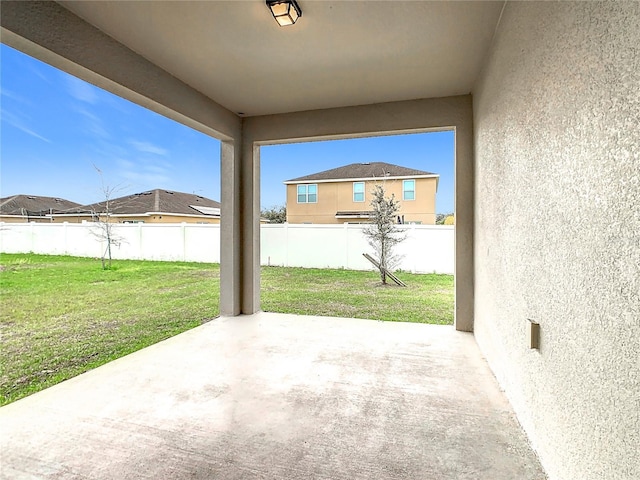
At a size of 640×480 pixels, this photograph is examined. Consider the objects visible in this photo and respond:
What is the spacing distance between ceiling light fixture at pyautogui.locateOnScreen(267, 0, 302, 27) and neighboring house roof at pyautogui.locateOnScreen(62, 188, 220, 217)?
2679mm

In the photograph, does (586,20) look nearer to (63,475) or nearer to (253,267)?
(63,475)

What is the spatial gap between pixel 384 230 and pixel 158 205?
4.40m

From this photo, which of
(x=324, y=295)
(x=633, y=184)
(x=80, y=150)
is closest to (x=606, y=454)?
(x=633, y=184)

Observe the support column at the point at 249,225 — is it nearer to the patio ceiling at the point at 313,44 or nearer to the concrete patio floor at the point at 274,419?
the patio ceiling at the point at 313,44

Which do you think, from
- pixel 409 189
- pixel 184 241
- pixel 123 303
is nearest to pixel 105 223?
pixel 123 303

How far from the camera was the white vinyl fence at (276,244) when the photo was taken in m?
4.84

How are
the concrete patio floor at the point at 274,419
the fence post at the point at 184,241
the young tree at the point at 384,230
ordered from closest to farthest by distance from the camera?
the concrete patio floor at the point at 274,419, the young tree at the point at 384,230, the fence post at the point at 184,241

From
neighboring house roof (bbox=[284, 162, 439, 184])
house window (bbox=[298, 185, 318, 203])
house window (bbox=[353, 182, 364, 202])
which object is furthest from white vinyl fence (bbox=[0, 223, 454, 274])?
neighboring house roof (bbox=[284, 162, 439, 184])

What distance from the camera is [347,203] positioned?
5734 millimetres

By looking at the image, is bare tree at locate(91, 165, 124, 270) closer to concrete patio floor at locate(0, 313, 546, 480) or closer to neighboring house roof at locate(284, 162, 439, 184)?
concrete patio floor at locate(0, 313, 546, 480)

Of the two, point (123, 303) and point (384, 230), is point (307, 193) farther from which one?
point (123, 303)

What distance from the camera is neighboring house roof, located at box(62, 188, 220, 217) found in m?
4.68

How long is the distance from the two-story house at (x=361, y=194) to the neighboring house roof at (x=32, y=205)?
338cm

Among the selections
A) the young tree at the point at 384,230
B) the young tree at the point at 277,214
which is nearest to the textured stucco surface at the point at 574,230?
the young tree at the point at 384,230
